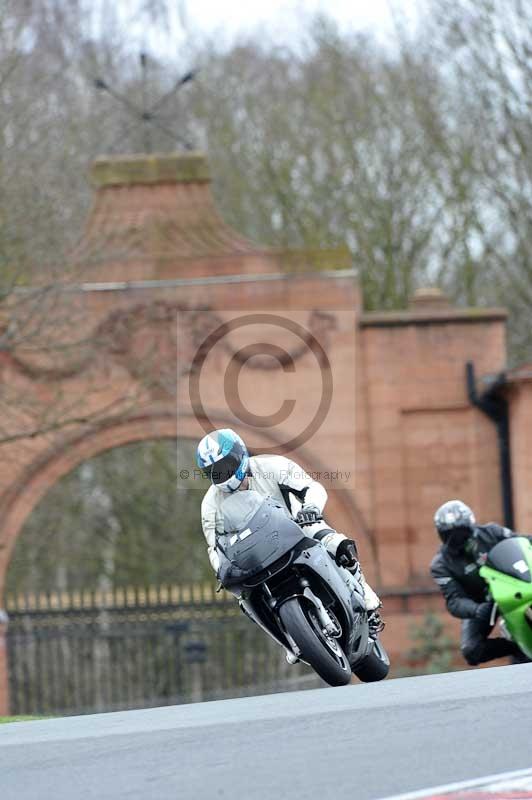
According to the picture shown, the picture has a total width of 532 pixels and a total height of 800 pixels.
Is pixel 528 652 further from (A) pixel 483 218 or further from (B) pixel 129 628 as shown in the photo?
(A) pixel 483 218

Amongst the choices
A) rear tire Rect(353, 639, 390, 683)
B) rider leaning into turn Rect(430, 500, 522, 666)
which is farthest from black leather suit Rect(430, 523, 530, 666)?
rear tire Rect(353, 639, 390, 683)

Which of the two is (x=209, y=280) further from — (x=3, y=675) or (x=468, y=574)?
(x=468, y=574)

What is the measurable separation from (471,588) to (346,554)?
3.54m

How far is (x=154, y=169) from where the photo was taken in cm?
2006

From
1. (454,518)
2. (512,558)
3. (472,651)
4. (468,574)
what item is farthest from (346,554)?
(472,651)

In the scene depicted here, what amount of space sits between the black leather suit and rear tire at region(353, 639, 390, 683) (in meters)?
2.57

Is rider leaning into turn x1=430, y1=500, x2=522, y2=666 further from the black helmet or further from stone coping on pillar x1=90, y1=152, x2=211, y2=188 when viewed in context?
stone coping on pillar x1=90, y1=152, x2=211, y2=188

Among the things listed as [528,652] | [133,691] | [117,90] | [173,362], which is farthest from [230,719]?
[117,90]

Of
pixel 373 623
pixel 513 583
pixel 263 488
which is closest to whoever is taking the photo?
pixel 263 488

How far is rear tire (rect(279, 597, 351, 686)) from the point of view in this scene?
8.29 metres

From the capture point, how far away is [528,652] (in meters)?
11.5

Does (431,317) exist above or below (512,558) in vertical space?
above

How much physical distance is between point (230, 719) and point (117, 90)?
2932 centimetres

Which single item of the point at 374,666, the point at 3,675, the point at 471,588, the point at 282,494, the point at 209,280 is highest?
the point at 209,280
